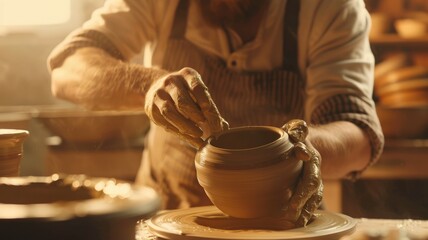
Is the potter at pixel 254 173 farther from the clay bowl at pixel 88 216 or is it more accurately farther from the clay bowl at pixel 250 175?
the clay bowl at pixel 88 216

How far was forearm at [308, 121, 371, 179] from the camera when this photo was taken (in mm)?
1980

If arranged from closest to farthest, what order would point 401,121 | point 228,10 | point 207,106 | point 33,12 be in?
point 207,106, point 228,10, point 401,121, point 33,12

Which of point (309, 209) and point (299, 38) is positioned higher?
point (299, 38)

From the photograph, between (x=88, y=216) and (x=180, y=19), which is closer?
(x=88, y=216)

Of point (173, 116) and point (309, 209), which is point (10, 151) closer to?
point (173, 116)

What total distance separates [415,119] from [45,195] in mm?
2973

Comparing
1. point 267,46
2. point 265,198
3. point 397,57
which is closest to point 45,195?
point 265,198

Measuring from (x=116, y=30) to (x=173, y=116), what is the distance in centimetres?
90

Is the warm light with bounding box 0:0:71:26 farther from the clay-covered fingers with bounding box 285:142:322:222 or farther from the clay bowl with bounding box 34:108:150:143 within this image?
the clay-covered fingers with bounding box 285:142:322:222

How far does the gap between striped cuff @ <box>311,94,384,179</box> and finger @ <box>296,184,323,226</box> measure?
2.25 feet

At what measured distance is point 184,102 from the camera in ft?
4.95

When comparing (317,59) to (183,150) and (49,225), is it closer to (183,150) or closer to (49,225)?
(183,150)

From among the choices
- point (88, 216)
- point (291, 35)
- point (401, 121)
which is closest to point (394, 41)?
point (401, 121)

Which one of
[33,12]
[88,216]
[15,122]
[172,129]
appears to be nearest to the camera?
[88,216]
